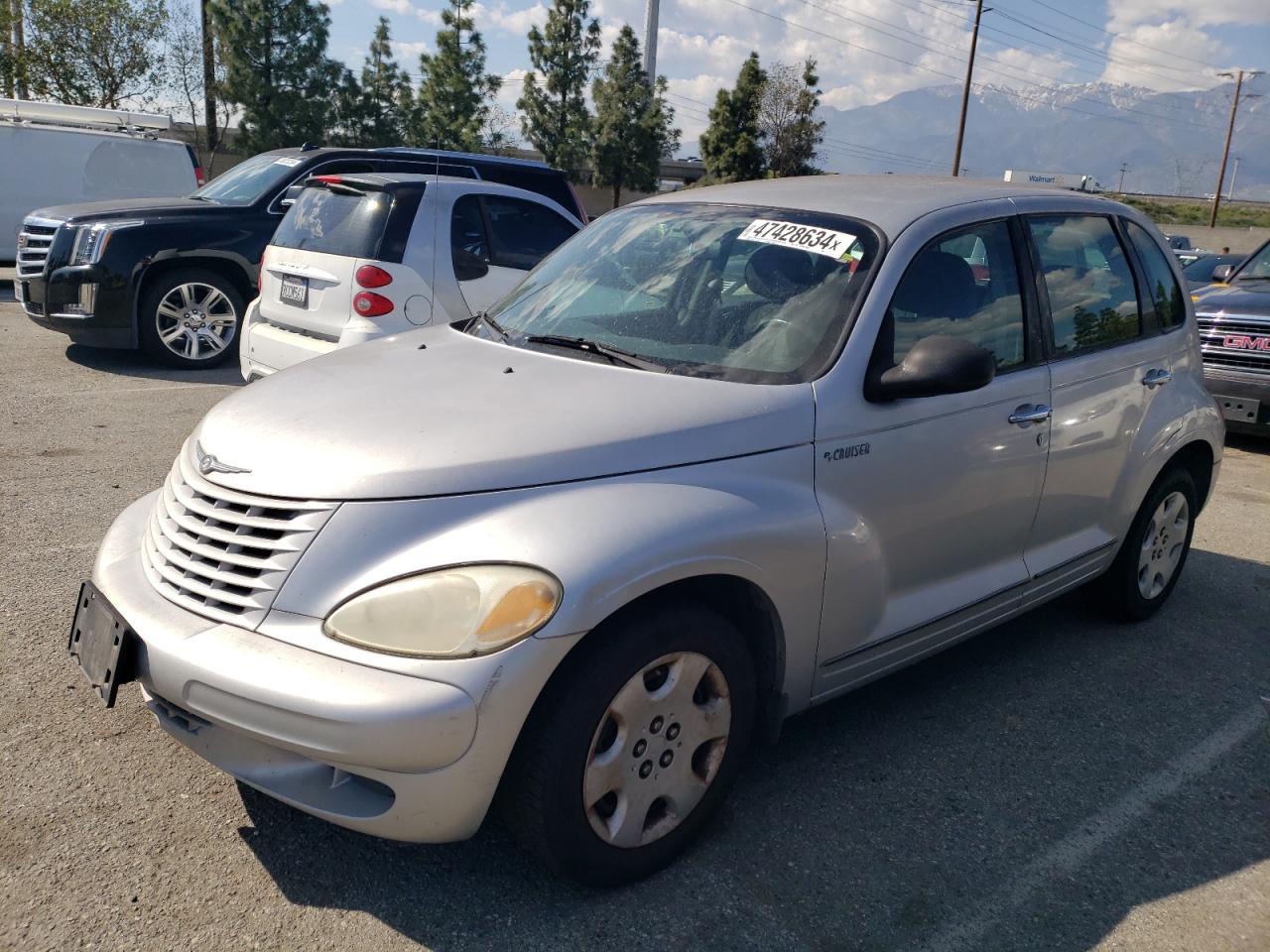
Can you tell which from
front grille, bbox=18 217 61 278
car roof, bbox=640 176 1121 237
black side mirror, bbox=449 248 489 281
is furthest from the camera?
front grille, bbox=18 217 61 278

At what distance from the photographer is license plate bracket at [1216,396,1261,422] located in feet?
27.2

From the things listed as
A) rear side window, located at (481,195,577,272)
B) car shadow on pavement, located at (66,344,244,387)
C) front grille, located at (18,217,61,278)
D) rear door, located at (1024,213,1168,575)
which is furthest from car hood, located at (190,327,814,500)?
front grille, located at (18,217,61,278)

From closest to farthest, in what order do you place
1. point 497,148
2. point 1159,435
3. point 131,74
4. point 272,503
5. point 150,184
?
point 272,503
point 1159,435
point 150,184
point 131,74
point 497,148

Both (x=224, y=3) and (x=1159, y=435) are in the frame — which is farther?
(x=224, y=3)

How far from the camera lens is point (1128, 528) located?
4.38 m

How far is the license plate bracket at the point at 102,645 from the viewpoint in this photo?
8.45 feet

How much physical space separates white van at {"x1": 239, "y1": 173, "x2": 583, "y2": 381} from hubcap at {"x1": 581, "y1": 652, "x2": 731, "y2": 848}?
417 cm

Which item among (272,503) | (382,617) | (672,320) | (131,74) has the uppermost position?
(131,74)

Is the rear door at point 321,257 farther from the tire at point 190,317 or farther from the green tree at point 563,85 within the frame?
the green tree at point 563,85

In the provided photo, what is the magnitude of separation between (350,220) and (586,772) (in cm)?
522

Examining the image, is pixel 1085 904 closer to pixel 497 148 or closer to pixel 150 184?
pixel 150 184

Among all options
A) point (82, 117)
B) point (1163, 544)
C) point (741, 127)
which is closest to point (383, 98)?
point (741, 127)

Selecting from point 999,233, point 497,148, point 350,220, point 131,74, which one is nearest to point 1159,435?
point 999,233

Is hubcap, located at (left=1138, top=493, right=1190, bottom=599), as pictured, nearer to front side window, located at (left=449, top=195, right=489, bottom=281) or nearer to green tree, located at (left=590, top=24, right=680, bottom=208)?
front side window, located at (left=449, top=195, right=489, bottom=281)
